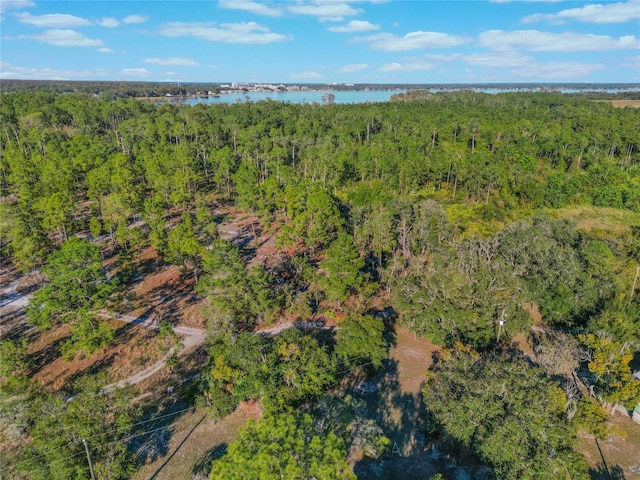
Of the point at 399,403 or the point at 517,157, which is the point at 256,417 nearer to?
the point at 399,403

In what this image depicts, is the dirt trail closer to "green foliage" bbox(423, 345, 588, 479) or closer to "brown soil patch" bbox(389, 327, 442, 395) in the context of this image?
"brown soil patch" bbox(389, 327, 442, 395)

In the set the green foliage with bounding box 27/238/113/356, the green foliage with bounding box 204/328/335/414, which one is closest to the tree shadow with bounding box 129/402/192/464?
the green foliage with bounding box 204/328/335/414

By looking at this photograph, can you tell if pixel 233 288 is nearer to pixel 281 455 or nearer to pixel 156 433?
pixel 156 433

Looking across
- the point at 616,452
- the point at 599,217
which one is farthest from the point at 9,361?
the point at 599,217

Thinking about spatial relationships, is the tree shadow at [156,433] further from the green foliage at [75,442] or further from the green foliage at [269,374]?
the green foliage at [269,374]

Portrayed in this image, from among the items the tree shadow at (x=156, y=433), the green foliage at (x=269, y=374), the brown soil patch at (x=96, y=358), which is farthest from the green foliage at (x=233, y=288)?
the tree shadow at (x=156, y=433)

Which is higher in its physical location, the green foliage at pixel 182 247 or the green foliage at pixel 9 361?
the green foliage at pixel 182 247
